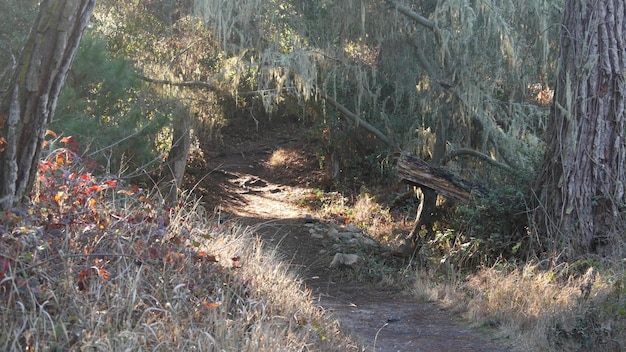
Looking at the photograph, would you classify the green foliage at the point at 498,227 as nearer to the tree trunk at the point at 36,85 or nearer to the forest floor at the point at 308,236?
the forest floor at the point at 308,236

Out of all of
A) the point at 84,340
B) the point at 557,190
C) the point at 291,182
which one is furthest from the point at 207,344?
the point at 291,182

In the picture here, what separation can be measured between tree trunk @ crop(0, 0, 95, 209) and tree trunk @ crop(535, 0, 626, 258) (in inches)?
243

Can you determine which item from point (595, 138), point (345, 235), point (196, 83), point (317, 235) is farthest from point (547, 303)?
point (196, 83)

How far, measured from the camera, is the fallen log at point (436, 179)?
10555 mm

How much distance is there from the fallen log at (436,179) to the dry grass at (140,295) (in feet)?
14.8

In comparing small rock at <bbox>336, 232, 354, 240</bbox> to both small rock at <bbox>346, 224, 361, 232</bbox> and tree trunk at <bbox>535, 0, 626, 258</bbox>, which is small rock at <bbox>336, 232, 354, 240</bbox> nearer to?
small rock at <bbox>346, 224, 361, 232</bbox>

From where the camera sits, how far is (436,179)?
1058 centimetres

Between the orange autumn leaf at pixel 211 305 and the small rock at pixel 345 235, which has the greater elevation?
the orange autumn leaf at pixel 211 305

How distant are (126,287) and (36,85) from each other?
4.62ft

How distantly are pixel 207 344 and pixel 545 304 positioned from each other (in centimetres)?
388

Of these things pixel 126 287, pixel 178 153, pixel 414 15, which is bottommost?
pixel 178 153

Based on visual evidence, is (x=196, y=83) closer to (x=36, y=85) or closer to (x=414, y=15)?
(x=414, y=15)

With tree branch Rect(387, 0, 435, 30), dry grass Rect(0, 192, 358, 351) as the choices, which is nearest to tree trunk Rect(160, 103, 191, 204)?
tree branch Rect(387, 0, 435, 30)

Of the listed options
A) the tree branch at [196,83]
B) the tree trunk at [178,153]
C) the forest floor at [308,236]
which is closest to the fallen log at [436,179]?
the forest floor at [308,236]
